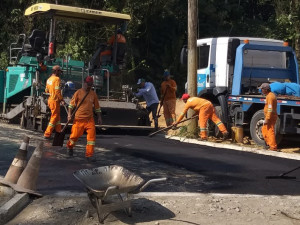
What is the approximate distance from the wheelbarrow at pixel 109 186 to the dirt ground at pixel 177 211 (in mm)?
197

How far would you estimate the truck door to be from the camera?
42.5 ft

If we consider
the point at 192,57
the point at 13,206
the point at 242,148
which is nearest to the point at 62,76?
the point at 192,57

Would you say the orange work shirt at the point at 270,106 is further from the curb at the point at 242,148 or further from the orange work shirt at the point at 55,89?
the orange work shirt at the point at 55,89

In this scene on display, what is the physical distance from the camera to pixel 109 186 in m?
5.38

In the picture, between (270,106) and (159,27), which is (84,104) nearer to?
(270,106)

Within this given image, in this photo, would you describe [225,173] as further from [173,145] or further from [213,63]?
[213,63]

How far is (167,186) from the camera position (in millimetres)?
6938

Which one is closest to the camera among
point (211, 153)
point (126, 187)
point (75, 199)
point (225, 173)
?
point (126, 187)

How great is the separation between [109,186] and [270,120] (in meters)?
6.06

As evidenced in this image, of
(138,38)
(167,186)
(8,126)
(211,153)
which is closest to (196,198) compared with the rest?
(167,186)

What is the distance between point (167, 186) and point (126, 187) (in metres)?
1.89

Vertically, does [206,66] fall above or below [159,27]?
below

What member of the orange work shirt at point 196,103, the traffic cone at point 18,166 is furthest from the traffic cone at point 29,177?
the orange work shirt at point 196,103

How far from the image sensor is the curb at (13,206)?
5215 millimetres
